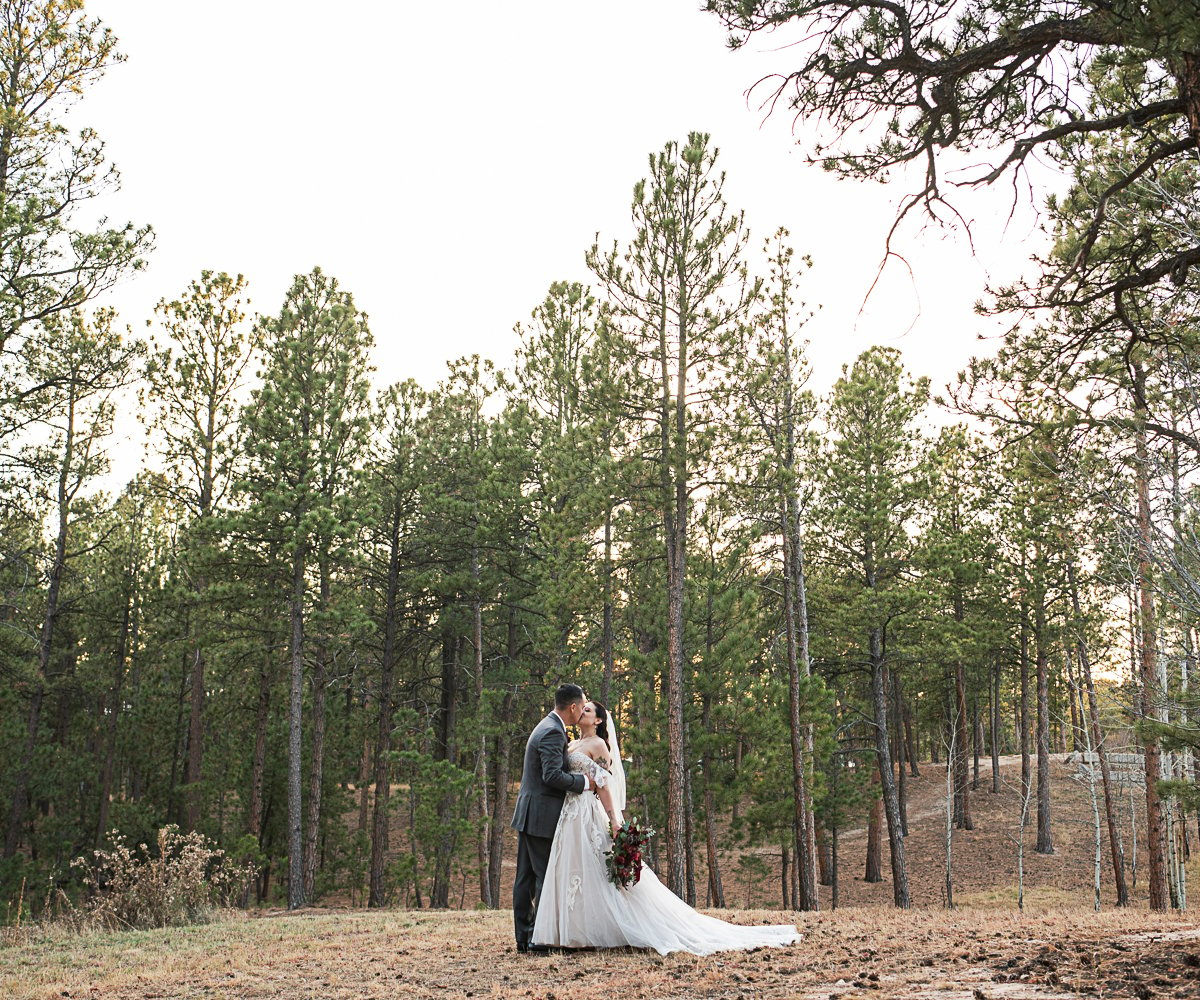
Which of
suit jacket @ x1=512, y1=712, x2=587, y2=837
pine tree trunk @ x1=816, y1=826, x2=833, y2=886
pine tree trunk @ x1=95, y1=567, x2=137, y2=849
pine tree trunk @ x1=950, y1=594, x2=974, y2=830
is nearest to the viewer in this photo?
suit jacket @ x1=512, y1=712, x2=587, y2=837

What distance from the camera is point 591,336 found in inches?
821

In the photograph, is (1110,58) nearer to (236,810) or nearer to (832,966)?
(832,966)

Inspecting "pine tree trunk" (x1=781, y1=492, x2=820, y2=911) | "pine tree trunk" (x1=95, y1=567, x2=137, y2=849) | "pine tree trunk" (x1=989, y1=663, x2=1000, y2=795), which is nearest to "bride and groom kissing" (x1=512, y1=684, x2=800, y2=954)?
"pine tree trunk" (x1=781, y1=492, x2=820, y2=911)

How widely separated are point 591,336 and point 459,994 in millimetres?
16690

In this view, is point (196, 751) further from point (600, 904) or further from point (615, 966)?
point (615, 966)

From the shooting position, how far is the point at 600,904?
270 inches

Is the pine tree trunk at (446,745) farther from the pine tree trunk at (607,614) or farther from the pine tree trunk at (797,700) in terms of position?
the pine tree trunk at (797,700)

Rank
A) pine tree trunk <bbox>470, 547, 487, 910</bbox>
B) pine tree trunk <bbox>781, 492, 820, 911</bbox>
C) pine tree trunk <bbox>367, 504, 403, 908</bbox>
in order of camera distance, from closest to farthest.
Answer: pine tree trunk <bbox>781, 492, 820, 911</bbox> → pine tree trunk <bbox>470, 547, 487, 910</bbox> → pine tree trunk <bbox>367, 504, 403, 908</bbox>

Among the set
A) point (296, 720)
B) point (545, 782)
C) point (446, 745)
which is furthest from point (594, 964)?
point (446, 745)

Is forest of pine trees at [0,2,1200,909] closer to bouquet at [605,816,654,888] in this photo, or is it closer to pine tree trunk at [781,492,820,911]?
pine tree trunk at [781,492,820,911]

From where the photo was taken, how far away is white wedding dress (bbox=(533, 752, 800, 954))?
22.2 feet

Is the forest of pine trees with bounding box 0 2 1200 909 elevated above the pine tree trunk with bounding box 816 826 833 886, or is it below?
above

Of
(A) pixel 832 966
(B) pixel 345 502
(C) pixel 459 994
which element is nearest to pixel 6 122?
(B) pixel 345 502

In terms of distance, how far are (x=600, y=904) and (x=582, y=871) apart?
0.26 meters
